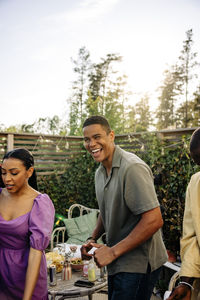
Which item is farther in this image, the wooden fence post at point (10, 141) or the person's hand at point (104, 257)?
the wooden fence post at point (10, 141)

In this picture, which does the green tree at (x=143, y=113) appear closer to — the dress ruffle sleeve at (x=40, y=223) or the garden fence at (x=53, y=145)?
the garden fence at (x=53, y=145)

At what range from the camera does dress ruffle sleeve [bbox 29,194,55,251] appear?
1362 mm

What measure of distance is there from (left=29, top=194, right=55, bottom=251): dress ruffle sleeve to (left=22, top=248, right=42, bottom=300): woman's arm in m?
0.03

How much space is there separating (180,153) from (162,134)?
23.6 inches

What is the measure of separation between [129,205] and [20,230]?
0.56 m

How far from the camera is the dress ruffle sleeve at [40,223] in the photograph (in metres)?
1.36

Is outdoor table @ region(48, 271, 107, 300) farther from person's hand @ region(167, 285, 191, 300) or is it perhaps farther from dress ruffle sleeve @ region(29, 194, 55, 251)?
person's hand @ region(167, 285, 191, 300)

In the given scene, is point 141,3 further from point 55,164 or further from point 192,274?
point 192,274

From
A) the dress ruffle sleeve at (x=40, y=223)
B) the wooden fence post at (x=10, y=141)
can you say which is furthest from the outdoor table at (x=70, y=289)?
the wooden fence post at (x=10, y=141)

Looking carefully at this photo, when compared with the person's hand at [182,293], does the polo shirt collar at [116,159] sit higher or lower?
higher

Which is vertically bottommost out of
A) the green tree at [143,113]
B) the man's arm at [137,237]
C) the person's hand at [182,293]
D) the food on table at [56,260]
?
the food on table at [56,260]

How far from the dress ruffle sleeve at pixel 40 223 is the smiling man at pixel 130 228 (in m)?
0.27

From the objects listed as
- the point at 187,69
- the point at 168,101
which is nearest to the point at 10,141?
the point at 187,69

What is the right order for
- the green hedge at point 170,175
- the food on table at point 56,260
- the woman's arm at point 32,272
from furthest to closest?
the green hedge at point 170,175 → the food on table at point 56,260 → the woman's arm at point 32,272
